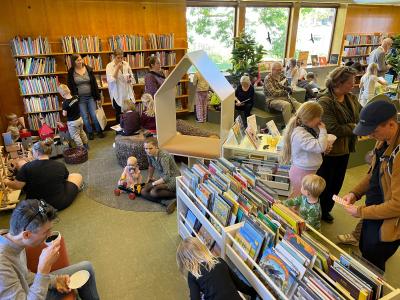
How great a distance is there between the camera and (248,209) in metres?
2.00

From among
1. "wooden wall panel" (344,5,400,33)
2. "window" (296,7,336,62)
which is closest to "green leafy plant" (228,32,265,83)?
"window" (296,7,336,62)

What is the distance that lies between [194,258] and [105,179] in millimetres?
2799

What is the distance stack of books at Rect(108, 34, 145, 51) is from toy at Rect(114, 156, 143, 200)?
2.99 meters

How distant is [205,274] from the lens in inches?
66.0

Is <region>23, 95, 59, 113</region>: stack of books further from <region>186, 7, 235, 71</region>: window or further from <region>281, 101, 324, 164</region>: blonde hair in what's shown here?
<region>281, 101, 324, 164</region>: blonde hair

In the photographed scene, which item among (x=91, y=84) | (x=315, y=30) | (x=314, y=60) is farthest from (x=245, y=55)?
(x=315, y=30)

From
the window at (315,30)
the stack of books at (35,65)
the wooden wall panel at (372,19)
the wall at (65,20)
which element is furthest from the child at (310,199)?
the wooden wall panel at (372,19)

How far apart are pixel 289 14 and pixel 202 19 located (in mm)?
2631

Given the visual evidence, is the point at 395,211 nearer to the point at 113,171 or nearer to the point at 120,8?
the point at 113,171

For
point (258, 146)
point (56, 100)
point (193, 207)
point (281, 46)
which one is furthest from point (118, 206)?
point (281, 46)

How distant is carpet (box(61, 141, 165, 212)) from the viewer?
11.8 feet

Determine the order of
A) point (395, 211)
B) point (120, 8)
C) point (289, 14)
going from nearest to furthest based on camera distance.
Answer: point (395, 211)
point (120, 8)
point (289, 14)

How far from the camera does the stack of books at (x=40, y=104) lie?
5312mm

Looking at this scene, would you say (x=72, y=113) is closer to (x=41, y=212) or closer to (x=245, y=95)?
(x=245, y=95)
